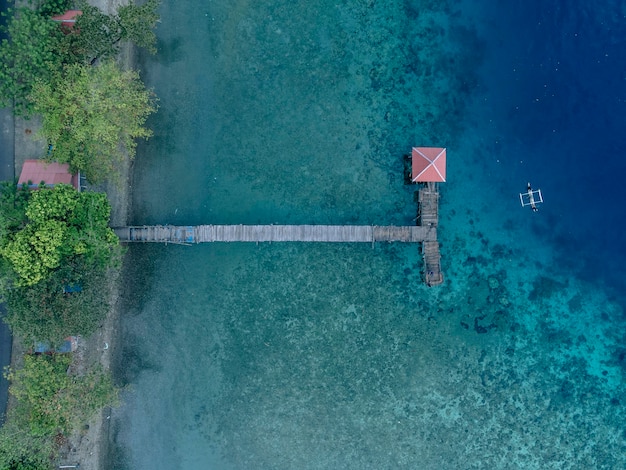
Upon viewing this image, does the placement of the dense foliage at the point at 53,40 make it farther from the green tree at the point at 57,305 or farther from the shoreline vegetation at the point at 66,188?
the green tree at the point at 57,305

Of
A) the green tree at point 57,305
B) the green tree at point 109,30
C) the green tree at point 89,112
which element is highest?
the green tree at point 109,30

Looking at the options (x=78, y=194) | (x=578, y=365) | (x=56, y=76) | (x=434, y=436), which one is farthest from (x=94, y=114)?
(x=578, y=365)

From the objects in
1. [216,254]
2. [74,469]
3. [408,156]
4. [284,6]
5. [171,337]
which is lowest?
[74,469]

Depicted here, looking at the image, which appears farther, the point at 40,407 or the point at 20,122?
the point at 20,122

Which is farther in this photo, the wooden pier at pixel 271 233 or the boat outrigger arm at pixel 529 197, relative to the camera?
the boat outrigger arm at pixel 529 197

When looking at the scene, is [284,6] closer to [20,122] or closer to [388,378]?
[20,122]

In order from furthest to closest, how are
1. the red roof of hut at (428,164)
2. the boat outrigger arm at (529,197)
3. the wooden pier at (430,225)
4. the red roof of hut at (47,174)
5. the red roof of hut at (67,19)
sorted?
the boat outrigger arm at (529,197)
the wooden pier at (430,225)
the red roof of hut at (428,164)
the red roof of hut at (47,174)
the red roof of hut at (67,19)

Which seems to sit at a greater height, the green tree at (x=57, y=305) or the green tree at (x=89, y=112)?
the green tree at (x=89, y=112)

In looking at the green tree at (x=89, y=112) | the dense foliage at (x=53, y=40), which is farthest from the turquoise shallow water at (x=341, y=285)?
the green tree at (x=89, y=112)
